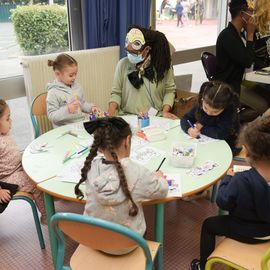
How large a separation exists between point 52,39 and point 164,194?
2.27 metres

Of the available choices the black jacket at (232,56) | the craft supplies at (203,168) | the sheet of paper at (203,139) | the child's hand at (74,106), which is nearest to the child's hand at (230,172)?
the craft supplies at (203,168)

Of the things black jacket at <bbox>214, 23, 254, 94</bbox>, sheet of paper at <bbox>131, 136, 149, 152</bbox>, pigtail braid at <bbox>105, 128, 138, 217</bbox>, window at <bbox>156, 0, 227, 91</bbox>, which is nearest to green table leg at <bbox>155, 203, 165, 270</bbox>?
pigtail braid at <bbox>105, 128, 138, 217</bbox>

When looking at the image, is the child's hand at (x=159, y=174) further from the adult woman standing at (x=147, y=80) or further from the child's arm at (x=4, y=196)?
the adult woman standing at (x=147, y=80)

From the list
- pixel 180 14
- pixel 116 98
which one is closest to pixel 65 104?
pixel 116 98

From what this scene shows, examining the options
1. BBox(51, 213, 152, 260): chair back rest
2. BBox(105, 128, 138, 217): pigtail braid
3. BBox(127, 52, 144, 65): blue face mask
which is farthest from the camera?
BBox(127, 52, 144, 65): blue face mask

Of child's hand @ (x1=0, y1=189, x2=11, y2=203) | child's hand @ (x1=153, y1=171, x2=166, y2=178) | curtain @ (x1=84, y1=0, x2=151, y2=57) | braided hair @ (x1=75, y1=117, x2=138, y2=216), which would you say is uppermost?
curtain @ (x1=84, y1=0, x2=151, y2=57)

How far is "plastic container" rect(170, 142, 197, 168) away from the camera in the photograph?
5.34ft

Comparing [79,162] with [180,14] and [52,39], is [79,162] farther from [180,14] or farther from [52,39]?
[180,14]

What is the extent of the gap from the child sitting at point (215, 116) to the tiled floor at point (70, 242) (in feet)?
1.92

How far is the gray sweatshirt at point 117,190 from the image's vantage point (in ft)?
4.11

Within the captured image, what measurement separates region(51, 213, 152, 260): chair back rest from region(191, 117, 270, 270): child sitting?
450mm

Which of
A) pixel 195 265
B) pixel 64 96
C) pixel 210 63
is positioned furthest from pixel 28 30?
pixel 195 265

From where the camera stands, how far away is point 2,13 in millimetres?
2822

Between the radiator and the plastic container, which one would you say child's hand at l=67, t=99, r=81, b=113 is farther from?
the plastic container
